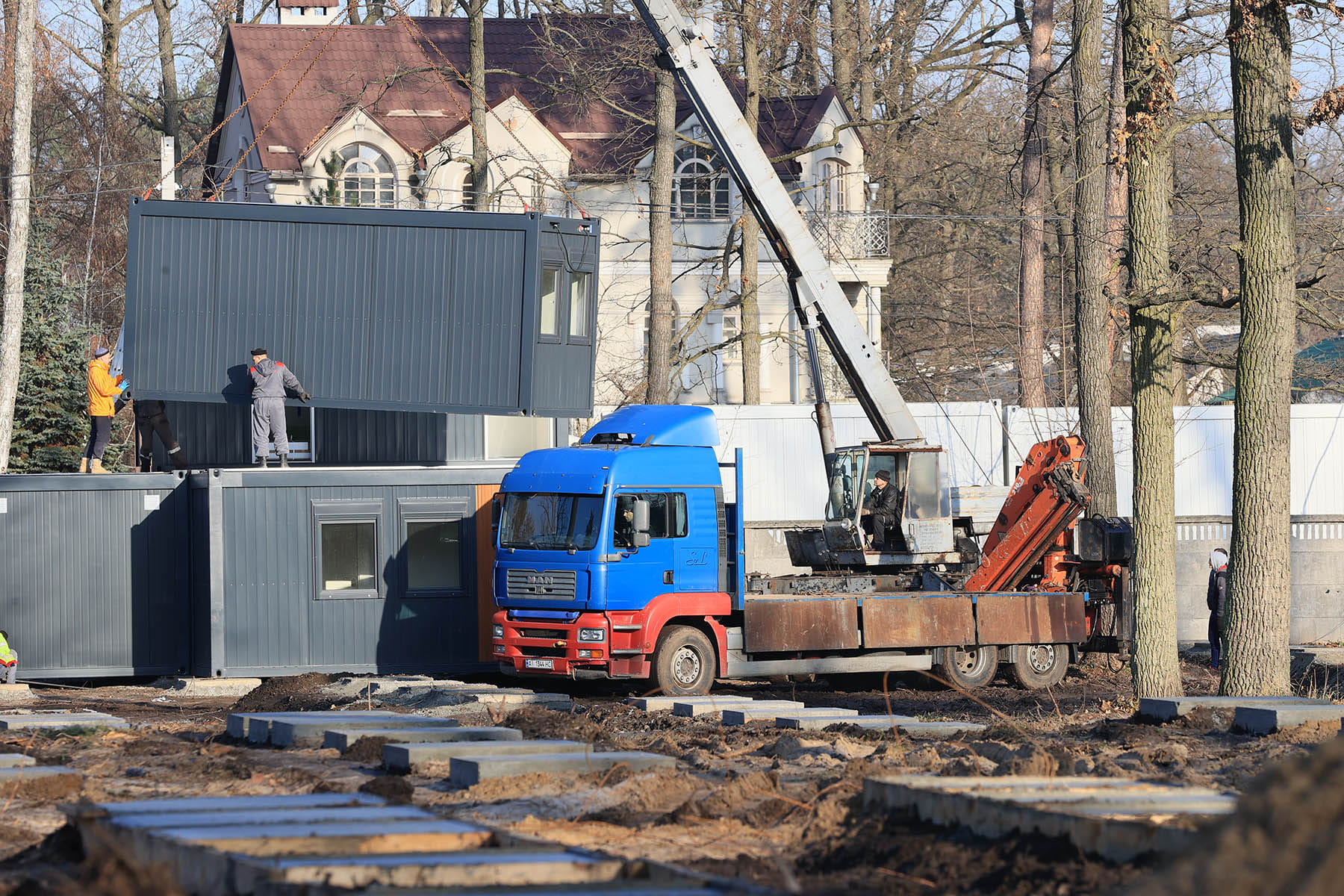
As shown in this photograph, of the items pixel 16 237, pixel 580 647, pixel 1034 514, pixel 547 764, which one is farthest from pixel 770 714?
pixel 16 237

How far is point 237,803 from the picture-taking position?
303 inches

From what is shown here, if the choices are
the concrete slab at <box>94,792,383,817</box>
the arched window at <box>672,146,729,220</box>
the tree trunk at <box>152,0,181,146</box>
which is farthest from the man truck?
the tree trunk at <box>152,0,181,146</box>

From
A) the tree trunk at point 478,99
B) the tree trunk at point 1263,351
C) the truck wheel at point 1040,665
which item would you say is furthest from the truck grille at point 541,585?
the tree trunk at point 478,99

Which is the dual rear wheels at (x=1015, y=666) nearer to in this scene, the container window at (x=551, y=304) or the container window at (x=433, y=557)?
the container window at (x=433, y=557)

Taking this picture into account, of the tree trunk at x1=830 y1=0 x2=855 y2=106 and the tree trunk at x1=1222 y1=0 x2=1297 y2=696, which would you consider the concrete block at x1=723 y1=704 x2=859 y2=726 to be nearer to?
the tree trunk at x1=1222 y1=0 x2=1297 y2=696

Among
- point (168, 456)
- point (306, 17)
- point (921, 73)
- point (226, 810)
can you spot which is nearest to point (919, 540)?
point (168, 456)

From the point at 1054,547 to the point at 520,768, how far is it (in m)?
14.1

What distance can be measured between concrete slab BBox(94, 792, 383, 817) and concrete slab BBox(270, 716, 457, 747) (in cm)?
346

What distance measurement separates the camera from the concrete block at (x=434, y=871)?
5.85 metres

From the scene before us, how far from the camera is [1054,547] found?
72.0ft

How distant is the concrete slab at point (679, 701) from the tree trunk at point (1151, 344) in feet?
13.4

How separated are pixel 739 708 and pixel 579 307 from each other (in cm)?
1134

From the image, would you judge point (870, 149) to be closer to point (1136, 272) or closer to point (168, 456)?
point (168, 456)

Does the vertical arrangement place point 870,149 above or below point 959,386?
above
